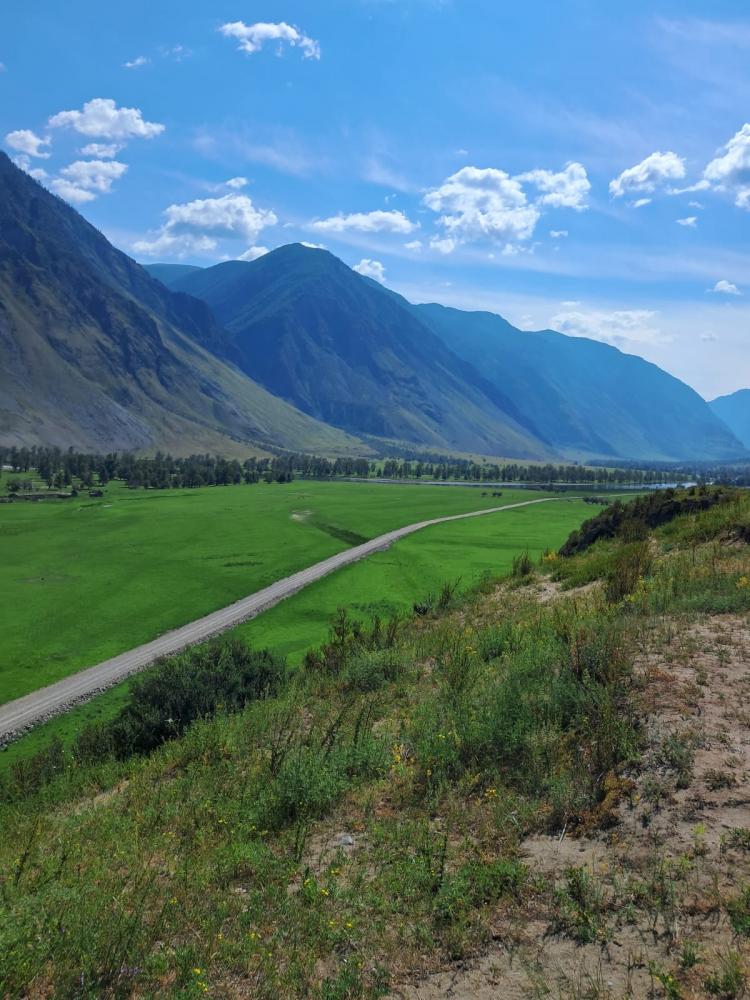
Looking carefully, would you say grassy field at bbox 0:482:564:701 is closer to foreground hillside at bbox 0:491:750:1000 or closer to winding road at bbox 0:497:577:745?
winding road at bbox 0:497:577:745

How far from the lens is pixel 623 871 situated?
7332 millimetres

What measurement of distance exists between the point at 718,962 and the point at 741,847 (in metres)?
1.76

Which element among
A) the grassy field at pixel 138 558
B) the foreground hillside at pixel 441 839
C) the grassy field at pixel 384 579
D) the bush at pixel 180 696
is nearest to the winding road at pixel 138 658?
the grassy field at pixel 384 579

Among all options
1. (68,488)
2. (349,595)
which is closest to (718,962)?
(349,595)

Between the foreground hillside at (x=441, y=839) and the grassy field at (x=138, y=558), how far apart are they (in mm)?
30267

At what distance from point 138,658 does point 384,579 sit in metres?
28.5

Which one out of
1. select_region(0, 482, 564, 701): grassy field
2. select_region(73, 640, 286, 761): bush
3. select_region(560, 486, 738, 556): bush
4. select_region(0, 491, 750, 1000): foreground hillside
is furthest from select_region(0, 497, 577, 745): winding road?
select_region(560, 486, 738, 556): bush

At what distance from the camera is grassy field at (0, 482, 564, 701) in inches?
1789

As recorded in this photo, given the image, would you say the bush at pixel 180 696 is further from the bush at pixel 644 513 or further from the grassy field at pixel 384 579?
the bush at pixel 644 513

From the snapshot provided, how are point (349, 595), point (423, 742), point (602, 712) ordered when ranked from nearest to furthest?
A: point (602, 712)
point (423, 742)
point (349, 595)

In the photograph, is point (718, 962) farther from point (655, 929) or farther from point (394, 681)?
point (394, 681)

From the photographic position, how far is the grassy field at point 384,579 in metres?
34.5

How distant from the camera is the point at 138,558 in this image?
74312mm

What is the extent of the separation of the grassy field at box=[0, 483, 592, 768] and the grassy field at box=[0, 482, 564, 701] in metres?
0.87
